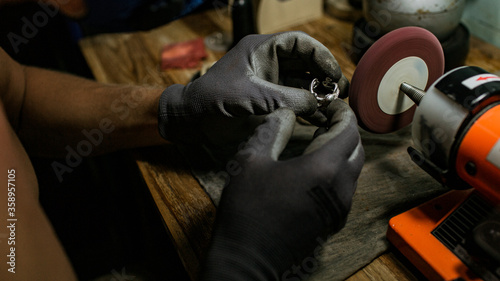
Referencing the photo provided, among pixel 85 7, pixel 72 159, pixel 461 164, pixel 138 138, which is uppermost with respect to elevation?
pixel 85 7

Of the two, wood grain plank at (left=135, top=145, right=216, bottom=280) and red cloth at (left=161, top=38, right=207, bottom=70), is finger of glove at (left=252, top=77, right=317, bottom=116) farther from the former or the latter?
red cloth at (left=161, top=38, right=207, bottom=70)

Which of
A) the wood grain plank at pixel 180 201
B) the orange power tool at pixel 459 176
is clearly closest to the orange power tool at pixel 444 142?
the orange power tool at pixel 459 176

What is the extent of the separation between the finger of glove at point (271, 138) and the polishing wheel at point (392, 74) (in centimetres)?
19

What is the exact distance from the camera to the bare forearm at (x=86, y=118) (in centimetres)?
99

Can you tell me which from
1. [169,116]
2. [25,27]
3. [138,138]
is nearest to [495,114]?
[169,116]

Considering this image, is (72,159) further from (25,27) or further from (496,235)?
(496,235)

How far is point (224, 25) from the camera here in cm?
160

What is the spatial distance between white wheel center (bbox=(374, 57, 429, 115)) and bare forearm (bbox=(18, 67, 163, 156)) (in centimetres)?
60

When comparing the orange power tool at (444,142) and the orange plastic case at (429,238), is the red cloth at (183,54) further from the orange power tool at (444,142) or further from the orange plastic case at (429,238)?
the orange plastic case at (429,238)

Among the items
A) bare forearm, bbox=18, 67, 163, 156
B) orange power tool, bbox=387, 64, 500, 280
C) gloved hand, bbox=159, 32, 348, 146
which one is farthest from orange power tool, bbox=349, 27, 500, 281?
bare forearm, bbox=18, 67, 163, 156

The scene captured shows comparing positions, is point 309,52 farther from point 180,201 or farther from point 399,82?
point 180,201

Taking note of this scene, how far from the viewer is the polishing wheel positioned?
0.74 meters

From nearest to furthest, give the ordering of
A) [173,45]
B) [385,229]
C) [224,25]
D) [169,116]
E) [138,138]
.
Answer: [385,229] → [169,116] → [138,138] → [173,45] → [224,25]

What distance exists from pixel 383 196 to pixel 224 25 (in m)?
1.11
